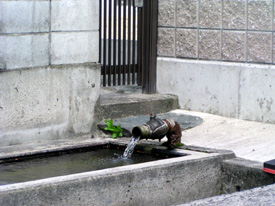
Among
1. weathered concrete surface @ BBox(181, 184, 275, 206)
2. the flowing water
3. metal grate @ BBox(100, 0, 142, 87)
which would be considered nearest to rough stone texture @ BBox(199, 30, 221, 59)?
metal grate @ BBox(100, 0, 142, 87)

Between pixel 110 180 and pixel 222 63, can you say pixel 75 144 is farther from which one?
pixel 222 63

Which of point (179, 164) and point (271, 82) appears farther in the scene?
point (271, 82)

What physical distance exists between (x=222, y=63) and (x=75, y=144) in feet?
7.58

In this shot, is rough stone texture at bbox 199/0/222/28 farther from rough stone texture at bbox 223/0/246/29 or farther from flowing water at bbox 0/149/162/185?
flowing water at bbox 0/149/162/185

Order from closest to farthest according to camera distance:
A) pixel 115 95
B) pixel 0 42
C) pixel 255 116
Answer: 1. pixel 0 42
2. pixel 255 116
3. pixel 115 95

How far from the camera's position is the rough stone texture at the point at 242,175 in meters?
5.30

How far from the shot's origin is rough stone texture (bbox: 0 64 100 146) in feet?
20.7

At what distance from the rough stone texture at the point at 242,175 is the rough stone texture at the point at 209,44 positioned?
222 cm

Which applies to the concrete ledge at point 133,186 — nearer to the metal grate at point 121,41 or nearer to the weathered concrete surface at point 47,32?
the weathered concrete surface at point 47,32

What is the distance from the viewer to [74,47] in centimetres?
687

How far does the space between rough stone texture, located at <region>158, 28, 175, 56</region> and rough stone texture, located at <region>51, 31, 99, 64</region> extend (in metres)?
1.30

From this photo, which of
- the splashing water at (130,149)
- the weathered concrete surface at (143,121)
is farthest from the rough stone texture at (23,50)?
the splashing water at (130,149)

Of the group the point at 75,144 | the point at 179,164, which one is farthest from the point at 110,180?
the point at 75,144

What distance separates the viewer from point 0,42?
623 centimetres
